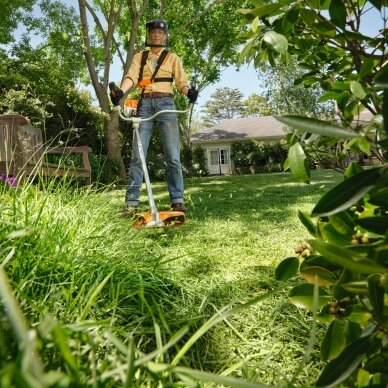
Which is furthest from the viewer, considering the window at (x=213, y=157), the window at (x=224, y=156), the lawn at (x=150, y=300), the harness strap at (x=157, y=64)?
the window at (x=213, y=157)

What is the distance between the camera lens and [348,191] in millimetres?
510

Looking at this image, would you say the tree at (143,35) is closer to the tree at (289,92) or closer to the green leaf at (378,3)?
the tree at (289,92)

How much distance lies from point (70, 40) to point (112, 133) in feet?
21.6

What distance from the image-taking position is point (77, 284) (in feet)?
4.67

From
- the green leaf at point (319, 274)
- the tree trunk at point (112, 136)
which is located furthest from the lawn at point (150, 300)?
the tree trunk at point (112, 136)

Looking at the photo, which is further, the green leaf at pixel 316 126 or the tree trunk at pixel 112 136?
the tree trunk at pixel 112 136

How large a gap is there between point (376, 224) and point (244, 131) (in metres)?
35.0

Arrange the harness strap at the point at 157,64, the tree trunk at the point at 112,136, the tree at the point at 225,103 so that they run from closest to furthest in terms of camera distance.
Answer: the harness strap at the point at 157,64, the tree trunk at the point at 112,136, the tree at the point at 225,103

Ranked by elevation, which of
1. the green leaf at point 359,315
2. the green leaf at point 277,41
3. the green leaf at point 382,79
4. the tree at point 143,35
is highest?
the tree at point 143,35

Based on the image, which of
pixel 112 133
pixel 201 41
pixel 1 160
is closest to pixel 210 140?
pixel 201 41

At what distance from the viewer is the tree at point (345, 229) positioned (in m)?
0.49

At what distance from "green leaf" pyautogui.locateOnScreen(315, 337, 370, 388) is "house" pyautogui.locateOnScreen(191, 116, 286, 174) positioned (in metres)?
31.8

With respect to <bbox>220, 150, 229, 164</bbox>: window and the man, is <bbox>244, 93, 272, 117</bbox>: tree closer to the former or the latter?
<bbox>220, 150, 229, 164</bbox>: window

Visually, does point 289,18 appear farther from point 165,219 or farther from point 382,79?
point 165,219
